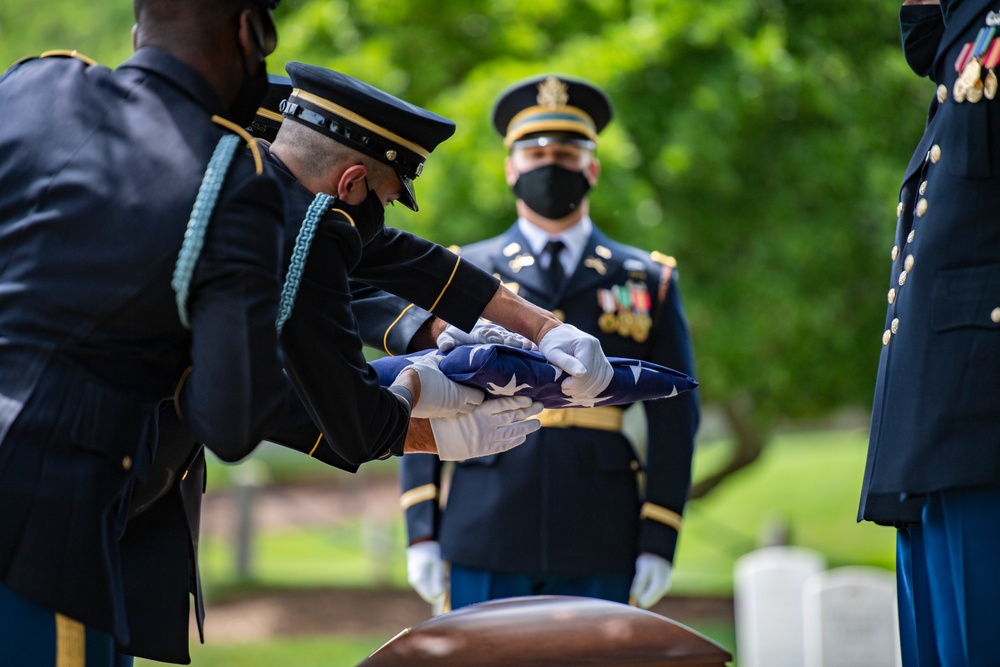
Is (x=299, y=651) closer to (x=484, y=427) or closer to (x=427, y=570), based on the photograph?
(x=427, y=570)

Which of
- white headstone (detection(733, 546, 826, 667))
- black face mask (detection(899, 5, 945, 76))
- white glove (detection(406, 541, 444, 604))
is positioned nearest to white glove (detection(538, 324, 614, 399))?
black face mask (detection(899, 5, 945, 76))

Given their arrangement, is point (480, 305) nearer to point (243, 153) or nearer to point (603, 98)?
point (243, 153)

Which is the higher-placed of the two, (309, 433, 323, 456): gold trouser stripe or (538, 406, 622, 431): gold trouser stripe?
(538, 406, 622, 431): gold trouser stripe

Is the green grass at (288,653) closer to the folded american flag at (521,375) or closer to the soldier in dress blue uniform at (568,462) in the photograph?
the soldier in dress blue uniform at (568,462)

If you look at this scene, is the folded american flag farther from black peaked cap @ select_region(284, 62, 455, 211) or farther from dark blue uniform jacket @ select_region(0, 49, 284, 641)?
dark blue uniform jacket @ select_region(0, 49, 284, 641)

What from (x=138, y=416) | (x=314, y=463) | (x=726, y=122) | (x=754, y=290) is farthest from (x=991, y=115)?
(x=314, y=463)

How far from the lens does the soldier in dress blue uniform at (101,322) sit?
2.00 m

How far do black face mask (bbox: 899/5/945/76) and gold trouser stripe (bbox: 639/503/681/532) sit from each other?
180 cm

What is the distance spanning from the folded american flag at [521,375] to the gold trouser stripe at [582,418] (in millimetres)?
1038

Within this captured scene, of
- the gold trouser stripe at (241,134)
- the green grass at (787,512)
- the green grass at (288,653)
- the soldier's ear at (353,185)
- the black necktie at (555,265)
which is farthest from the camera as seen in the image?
the green grass at (787,512)

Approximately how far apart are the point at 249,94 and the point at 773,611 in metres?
6.34

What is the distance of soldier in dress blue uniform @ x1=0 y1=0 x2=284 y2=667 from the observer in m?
2.00

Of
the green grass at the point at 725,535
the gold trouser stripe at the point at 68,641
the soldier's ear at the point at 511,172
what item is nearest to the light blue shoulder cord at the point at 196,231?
the gold trouser stripe at the point at 68,641

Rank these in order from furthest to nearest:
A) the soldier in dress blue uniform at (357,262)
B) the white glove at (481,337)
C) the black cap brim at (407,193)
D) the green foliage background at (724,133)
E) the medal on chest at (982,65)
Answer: the green foliage background at (724,133) < the white glove at (481,337) < the black cap brim at (407,193) < the medal on chest at (982,65) < the soldier in dress blue uniform at (357,262)
